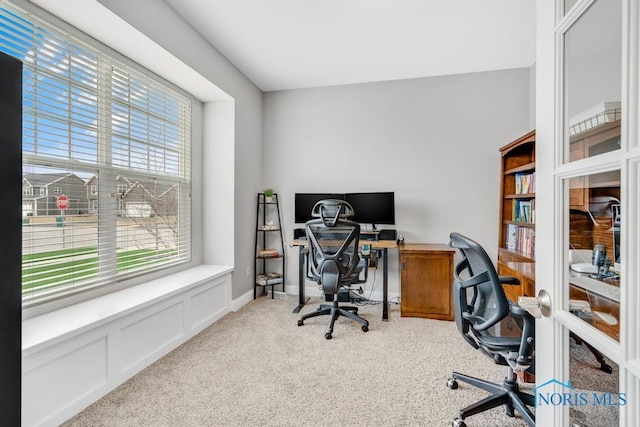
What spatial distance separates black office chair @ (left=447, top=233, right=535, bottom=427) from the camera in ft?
4.46

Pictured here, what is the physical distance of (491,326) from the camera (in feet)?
4.67

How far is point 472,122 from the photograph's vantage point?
11.1ft

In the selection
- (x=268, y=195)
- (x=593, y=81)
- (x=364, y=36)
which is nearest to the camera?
(x=593, y=81)

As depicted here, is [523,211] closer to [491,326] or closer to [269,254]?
[491,326]

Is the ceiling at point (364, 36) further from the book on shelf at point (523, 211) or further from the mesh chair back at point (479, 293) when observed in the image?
the mesh chair back at point (479, 293)

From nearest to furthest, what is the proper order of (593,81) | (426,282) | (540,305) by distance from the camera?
1. (593,81)
2. (540,305)
3. (426,282)

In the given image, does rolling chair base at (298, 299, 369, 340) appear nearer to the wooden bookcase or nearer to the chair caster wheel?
the chair caster wheel

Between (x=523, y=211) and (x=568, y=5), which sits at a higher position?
(x=568, y=5)

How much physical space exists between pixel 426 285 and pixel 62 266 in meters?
3.02

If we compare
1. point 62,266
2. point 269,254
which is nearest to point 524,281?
point 269,254

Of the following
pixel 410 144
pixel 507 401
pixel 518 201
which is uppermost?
pixel 410 144

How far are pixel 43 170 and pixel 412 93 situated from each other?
352 centimetres

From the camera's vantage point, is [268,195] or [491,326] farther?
[268,195]

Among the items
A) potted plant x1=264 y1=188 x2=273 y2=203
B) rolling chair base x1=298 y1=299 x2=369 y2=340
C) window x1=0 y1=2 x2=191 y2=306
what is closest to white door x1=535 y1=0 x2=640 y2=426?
rolling chair base x1=298 y1=299 x2=369 y2=340
